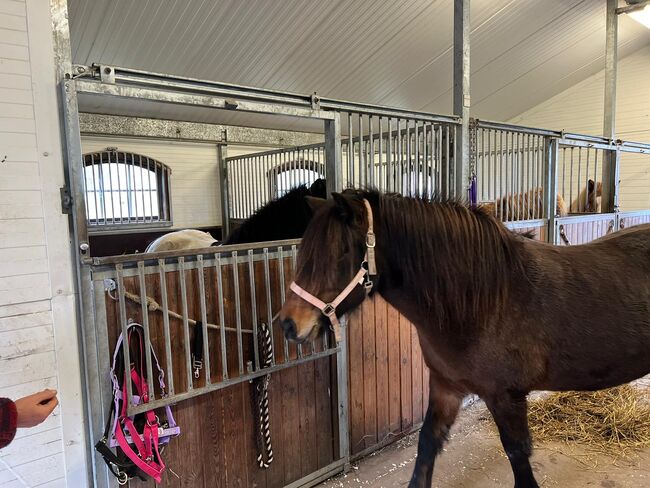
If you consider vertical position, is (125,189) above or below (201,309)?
above

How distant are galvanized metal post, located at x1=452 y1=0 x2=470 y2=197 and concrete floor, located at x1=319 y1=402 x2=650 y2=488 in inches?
54.5

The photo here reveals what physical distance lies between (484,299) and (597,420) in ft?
5.40

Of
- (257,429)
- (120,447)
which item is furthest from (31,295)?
(257,429)

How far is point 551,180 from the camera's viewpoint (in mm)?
3195

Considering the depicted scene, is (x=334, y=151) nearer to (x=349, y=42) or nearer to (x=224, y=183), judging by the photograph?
(x=349, y=42)

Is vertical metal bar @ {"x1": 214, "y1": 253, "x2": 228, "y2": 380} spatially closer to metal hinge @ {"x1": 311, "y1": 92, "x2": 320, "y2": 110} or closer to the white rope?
the white rope

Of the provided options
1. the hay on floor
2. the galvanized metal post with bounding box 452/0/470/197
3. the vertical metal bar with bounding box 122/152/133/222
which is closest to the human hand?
the galvanized metal post with bounding box 452/0/470/197

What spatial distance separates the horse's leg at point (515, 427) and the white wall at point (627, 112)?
7.55m

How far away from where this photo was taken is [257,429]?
5.67 ft

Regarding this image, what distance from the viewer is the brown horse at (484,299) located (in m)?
1.18

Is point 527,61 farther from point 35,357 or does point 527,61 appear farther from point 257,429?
point 35,357

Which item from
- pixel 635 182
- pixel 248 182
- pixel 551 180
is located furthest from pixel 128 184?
pixel 635 182

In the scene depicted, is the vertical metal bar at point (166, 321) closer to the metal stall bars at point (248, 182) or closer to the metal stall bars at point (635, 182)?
the metal stall bars at point (248, 182)

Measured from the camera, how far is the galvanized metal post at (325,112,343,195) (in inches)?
73.9
